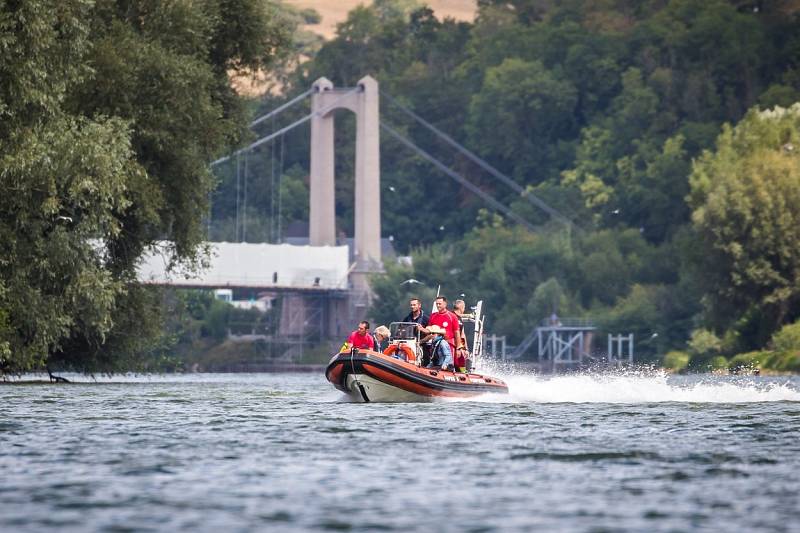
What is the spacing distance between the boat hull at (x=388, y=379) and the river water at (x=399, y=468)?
0.40m

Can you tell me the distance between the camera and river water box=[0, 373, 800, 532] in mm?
19047

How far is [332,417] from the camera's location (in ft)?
111

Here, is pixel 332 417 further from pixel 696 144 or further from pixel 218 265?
pixel 696 144

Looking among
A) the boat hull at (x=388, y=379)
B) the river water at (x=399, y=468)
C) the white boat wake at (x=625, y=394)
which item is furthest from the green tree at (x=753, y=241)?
the boat hull at (x=388, y=379)

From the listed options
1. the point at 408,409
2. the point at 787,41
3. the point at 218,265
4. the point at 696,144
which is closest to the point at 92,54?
the point at 408,409

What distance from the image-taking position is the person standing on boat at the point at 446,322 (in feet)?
121

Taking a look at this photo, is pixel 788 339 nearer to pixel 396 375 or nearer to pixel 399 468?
pixel 396 375

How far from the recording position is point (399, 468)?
77.3ft

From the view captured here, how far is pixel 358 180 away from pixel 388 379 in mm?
82800

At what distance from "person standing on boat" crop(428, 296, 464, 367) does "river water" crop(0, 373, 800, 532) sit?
1282 mm

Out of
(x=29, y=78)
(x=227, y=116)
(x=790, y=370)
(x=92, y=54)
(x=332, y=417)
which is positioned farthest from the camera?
(x=790, y=370)

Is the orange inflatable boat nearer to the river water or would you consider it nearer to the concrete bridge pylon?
the river water

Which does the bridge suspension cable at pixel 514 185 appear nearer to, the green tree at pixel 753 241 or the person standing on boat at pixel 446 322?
the green tree at pixel 753 241

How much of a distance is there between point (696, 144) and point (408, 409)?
95.7 m
